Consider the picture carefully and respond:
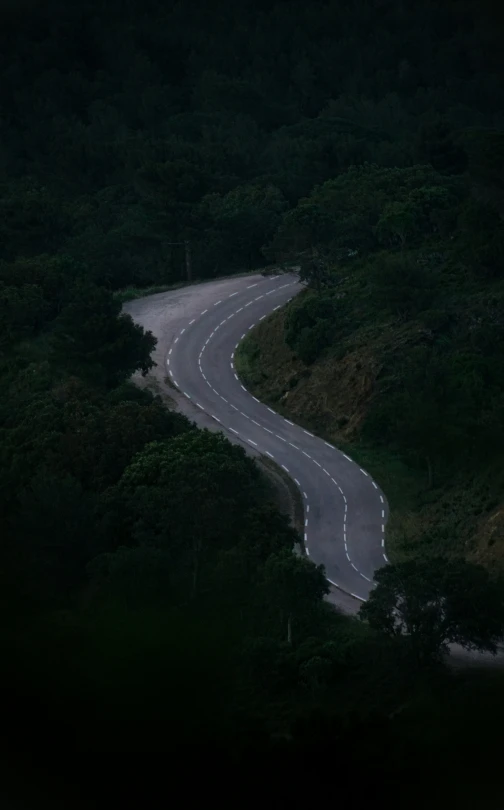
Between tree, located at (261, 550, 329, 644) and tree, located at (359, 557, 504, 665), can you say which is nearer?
tree, located at (261, 550, 329, 644)

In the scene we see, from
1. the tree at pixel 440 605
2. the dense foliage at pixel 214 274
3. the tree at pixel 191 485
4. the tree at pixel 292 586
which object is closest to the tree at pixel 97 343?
the dense foliage at pixel 214 274

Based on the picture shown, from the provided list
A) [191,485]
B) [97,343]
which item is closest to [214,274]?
[97,343]

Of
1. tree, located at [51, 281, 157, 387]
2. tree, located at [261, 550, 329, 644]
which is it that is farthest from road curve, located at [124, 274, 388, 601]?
tree, located at [261, 550, 329, 644]

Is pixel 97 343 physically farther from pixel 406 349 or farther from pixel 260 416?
pixel 406 349

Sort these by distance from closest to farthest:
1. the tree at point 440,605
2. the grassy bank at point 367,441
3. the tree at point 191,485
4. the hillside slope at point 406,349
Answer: the tree at point 440,605, the tree at point 191,485, the grassy bank at point 367,441, the hillside slope at point 406,349

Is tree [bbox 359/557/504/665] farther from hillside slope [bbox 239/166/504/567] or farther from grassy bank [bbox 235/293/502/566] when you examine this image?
grassy bank [bbox 235/293/502/566]

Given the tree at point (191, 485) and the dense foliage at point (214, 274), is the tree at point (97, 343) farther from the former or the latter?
the tree at point (191, 485)

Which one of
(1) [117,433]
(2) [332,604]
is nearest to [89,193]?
(1) [117,433]
